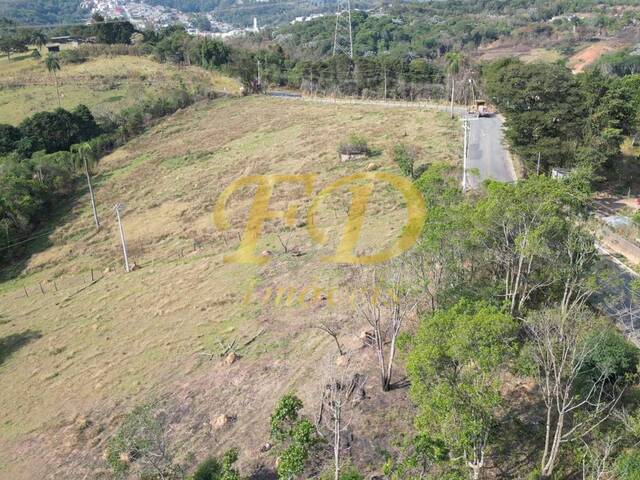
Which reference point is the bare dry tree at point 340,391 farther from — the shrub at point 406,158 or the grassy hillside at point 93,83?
the grassy hillside at point 93,83

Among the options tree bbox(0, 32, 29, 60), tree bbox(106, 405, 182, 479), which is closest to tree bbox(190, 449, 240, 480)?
tree bbox(106, 405, 182, 479)

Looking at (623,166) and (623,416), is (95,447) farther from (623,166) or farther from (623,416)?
(623,166)

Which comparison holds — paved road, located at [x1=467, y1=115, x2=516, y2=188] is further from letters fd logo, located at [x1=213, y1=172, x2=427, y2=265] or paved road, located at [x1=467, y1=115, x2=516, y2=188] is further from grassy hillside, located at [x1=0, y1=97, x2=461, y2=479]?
letters fd logo, located at [x1=213, y1=172, x2=427, y2=265]

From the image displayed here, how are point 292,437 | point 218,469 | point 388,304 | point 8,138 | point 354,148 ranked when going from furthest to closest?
1. point 8,138
2. point 354,148
3. point 388,304
4. point 218,469
5. point 292,437

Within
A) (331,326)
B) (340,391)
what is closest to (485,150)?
(331,326)

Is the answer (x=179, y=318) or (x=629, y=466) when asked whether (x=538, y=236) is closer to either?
(x=629, y=466)

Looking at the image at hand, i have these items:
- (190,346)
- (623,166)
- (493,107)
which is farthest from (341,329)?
(493,107)

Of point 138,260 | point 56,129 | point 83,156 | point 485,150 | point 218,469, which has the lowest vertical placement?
point 138,260
